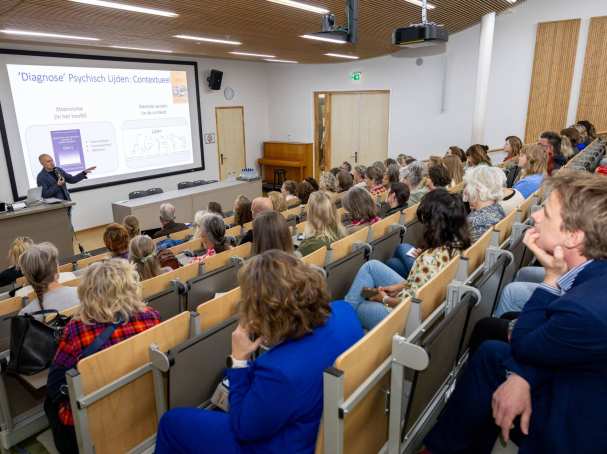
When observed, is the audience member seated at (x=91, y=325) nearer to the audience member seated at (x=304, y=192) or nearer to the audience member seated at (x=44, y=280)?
the audience member seated at (x=44, y=280)

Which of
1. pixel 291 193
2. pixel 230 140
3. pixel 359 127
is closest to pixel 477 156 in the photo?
pixel 291 193

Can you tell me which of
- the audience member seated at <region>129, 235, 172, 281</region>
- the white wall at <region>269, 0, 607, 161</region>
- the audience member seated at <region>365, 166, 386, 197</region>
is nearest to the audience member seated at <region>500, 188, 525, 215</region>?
the audience member seated at <region>365, 166, 386, 197</region>

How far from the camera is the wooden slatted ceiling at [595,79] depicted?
24.0 feet

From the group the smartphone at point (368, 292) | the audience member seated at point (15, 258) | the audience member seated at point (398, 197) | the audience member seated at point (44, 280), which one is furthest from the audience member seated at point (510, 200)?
the audience member seated at point (15, 258)

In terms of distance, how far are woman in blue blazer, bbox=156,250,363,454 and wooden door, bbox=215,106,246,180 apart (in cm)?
984

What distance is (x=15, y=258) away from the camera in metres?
3.52

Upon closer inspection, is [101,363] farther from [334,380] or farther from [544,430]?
[544,430]

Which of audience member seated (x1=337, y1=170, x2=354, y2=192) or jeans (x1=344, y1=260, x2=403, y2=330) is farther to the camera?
audience member seated (x1=337, y1=170, x2=354, y2=192)

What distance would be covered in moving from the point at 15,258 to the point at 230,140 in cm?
814

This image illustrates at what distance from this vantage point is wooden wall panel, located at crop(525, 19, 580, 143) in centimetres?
761

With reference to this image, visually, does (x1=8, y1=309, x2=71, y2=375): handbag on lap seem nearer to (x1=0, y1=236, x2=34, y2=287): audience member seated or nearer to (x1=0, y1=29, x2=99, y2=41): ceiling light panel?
(x1=0, y1=236, x2=34, y2=287): audience member seated

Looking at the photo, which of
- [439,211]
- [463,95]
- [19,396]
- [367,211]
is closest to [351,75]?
[463,95]

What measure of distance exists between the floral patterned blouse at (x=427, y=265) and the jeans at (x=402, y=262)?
72 centimetres

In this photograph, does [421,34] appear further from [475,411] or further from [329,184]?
[475,411]
